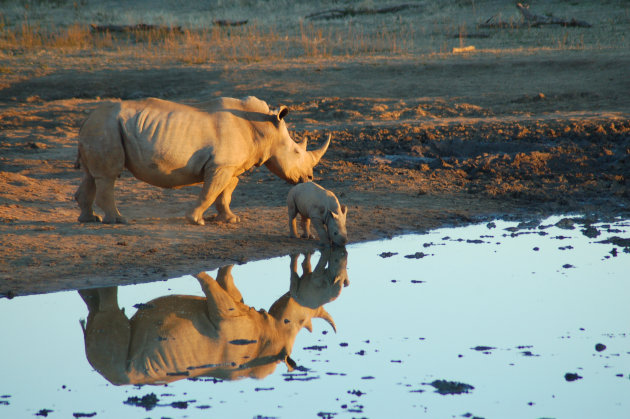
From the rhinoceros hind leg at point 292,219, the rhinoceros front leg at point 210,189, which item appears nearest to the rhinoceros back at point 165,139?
the rhinoceros front leg at point 210,189

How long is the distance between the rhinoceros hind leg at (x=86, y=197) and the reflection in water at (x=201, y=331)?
5.98 feet

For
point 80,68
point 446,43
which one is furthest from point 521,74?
point 80,68

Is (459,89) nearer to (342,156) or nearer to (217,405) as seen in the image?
(342,156)

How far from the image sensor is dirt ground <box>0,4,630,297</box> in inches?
316

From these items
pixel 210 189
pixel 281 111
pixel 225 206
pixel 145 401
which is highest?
pixel 281 111

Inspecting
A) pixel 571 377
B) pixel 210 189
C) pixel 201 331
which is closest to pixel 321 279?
pixel 210 189

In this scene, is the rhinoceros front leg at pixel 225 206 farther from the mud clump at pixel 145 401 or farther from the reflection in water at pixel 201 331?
the mud clump at pixel 145 401

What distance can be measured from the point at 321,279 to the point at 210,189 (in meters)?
1.63

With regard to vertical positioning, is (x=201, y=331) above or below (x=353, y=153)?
below

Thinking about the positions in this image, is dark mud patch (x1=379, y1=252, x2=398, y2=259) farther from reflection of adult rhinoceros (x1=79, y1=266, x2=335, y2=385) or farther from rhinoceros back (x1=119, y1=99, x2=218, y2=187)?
rhinoceros back (x1=119, y1=99, x2=218, y2=187)

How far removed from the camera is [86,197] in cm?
851

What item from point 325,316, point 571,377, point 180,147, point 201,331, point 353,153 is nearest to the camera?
point 571,377

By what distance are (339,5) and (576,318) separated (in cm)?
2487

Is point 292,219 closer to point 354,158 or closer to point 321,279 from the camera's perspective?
point 321,279
